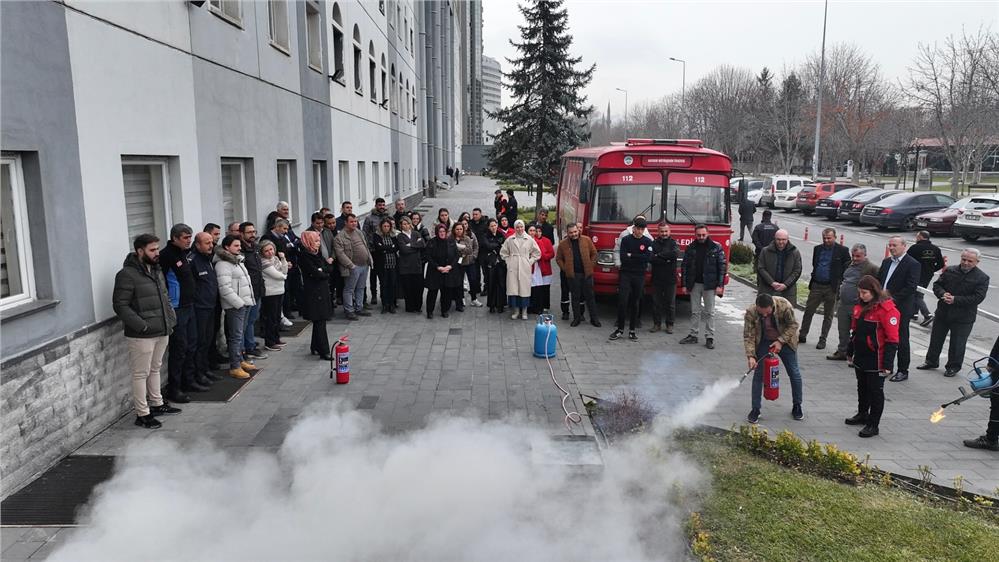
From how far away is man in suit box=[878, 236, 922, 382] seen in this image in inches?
360

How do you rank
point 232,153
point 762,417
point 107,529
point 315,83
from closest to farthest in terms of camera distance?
point 107,529
point 762,417
point 232,153
point 315,83

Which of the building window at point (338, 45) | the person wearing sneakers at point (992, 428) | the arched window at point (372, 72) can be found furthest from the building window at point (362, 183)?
the person wearing sneakers at point (992, 428)

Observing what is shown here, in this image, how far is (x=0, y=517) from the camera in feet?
17.3

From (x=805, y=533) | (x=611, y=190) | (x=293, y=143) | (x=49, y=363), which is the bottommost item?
(x=805, y=533)

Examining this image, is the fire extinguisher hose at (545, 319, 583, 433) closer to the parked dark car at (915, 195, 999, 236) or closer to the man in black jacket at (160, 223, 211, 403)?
the man in black jacket at (160, 223, 211, 403)

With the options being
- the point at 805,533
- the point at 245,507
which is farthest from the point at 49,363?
the point at 805,533

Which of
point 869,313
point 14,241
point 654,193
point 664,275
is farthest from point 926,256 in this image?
point 14,241

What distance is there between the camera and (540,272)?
40.5ft

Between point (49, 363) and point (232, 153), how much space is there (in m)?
5.08

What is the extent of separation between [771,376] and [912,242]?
21.7m

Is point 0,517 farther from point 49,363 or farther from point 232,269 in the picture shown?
Result: point 232,269

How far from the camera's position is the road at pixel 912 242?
11.8m

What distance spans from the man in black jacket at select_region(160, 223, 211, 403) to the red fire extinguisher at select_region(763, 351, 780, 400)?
6.35 metres

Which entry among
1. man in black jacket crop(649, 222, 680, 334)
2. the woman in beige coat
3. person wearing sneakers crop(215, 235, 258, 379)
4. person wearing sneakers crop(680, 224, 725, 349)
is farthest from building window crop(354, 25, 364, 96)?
person wearing sneakers crop(680, 224, 725, 349)
